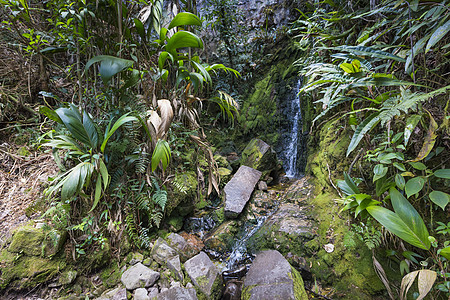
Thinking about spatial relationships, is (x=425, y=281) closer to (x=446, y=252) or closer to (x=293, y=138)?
(x=446, y=252)

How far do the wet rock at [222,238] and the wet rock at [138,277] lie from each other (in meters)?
0.71

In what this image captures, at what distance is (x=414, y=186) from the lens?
3.67 feet

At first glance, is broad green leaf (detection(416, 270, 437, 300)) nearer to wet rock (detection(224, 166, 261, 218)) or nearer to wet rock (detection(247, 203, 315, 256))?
wet rock (detection(247, 203, 315, 256))

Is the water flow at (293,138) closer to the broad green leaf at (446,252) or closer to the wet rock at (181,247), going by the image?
the wet rock at (181,247)

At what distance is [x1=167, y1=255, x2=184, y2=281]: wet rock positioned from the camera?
1637 millimetres

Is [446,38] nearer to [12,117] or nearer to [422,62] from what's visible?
[422,62]

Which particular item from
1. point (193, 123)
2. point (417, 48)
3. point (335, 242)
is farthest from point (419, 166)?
point (193, 123)

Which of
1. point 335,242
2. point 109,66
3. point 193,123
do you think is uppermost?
point 109,66

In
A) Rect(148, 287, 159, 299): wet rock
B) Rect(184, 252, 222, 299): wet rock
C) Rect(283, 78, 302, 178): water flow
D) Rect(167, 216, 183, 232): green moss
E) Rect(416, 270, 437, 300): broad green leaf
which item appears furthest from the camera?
Rect(283, 78, 302, 178): water flow

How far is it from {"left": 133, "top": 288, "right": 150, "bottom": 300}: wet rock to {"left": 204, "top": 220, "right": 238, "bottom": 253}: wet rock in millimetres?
818

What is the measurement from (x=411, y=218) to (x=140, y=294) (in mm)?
1883

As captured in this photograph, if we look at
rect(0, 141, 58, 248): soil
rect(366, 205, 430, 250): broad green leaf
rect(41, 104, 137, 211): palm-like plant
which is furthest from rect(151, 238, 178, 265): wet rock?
rect(366, 205, 430, 250): broad green leaf

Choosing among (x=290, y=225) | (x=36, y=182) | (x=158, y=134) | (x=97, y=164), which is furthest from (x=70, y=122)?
(x=290, y=225)

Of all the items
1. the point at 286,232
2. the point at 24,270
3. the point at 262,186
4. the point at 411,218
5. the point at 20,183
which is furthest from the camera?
the point at 262,186
